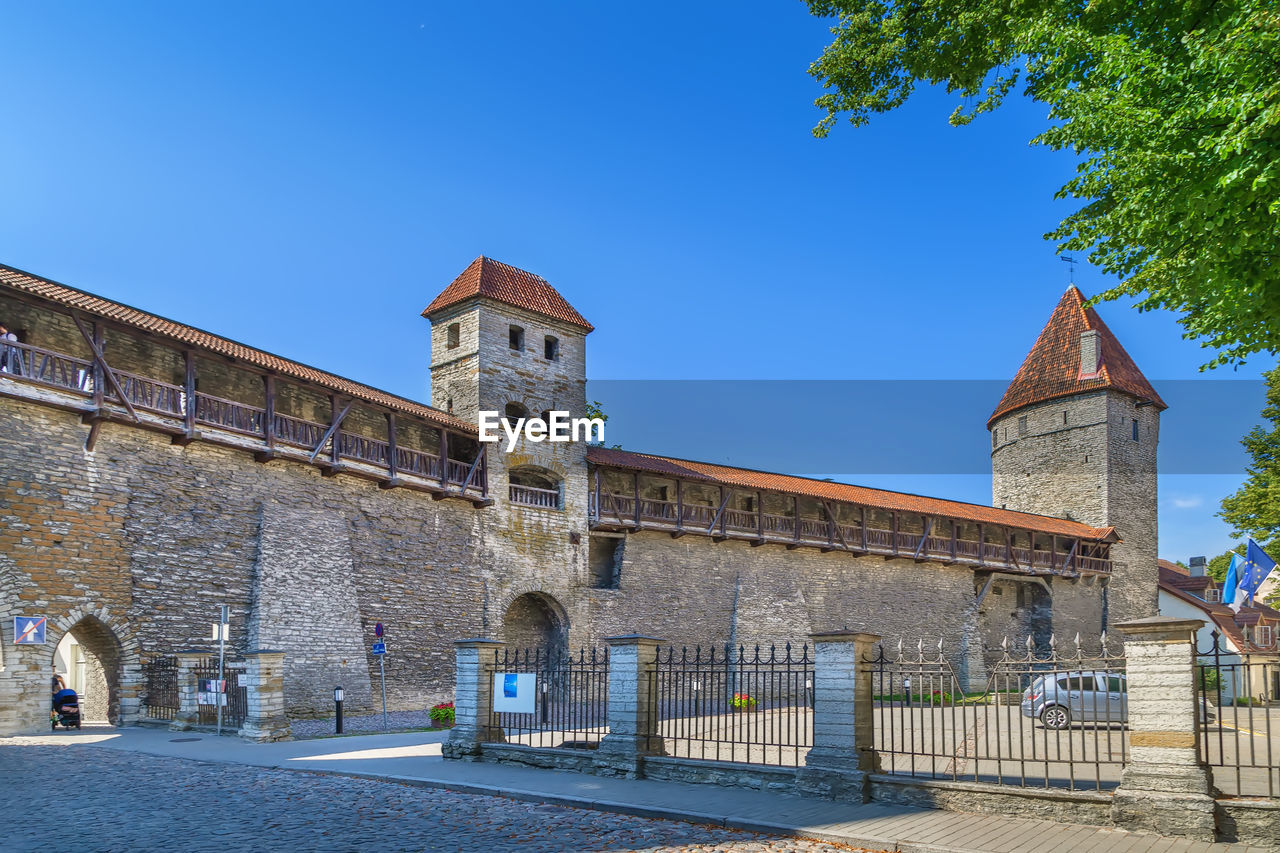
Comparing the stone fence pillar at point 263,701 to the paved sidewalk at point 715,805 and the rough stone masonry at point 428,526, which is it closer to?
the paved sidewalk at point 715,805

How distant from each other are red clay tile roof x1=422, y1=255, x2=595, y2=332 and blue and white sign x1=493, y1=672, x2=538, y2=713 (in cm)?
1559

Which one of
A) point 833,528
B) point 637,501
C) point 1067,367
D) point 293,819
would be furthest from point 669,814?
point 1067,367

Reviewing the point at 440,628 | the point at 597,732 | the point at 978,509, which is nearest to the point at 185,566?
Result: the point at 440,628

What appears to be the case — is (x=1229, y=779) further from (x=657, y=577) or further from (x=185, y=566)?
(x=657, y=577)

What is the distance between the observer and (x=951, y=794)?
8297 millimetres

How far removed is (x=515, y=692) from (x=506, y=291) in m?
16.6

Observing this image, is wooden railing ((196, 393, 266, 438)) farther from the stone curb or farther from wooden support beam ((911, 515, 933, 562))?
wooden support beam ((911, 515, 933, 562))

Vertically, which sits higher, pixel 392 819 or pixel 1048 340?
pixel 1048 340

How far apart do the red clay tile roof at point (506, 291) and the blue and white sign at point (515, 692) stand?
51.1 feet

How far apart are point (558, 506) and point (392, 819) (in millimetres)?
18603

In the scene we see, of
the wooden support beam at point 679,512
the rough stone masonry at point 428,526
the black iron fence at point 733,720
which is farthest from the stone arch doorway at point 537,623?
the wooden support beam at point 679,512

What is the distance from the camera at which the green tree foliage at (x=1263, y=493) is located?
24594 mm

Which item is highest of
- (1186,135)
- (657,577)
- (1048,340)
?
(1048,340)

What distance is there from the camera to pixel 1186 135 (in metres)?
8.90
